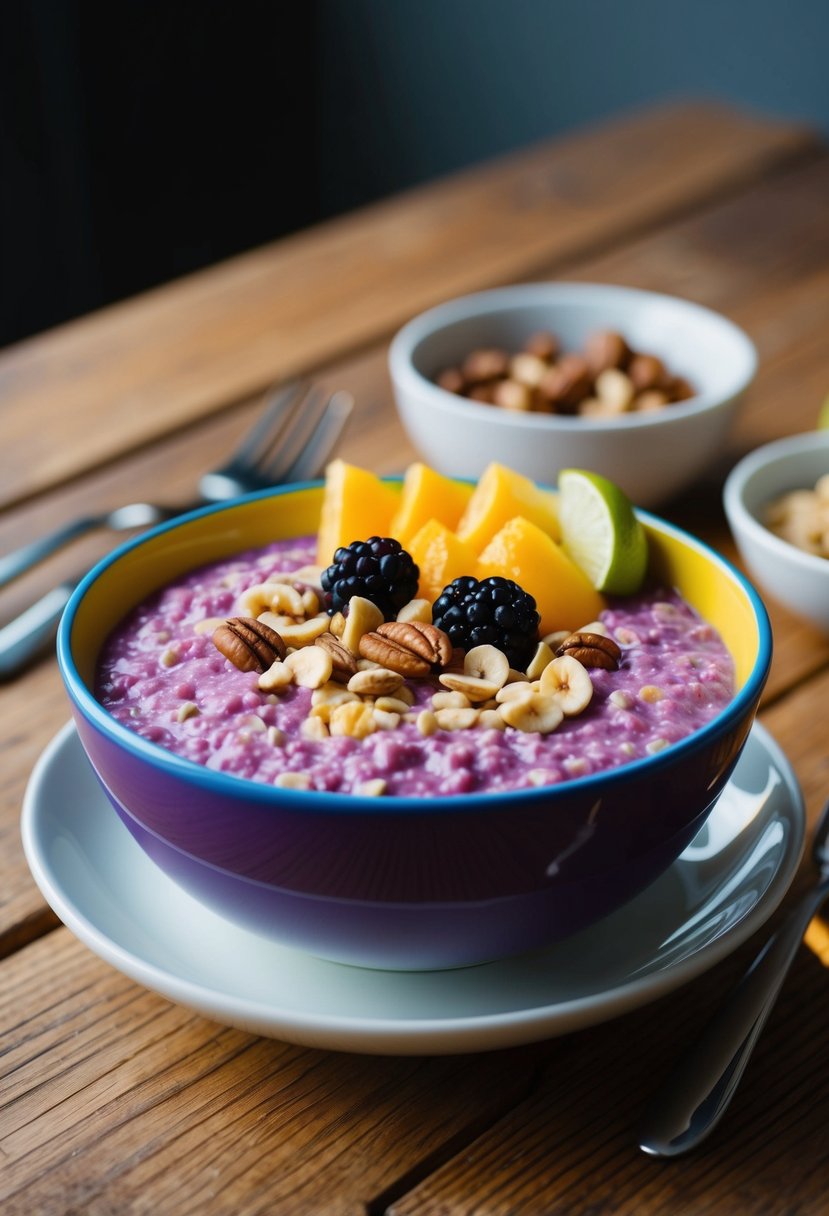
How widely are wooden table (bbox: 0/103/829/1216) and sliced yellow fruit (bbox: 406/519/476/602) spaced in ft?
1.23

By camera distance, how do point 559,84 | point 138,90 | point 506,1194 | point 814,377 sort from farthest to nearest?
point 559,84 < point 138,90 < point 814,377 < point 506,1194

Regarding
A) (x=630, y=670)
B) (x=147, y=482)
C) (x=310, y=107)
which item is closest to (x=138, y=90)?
(x=310, y=107)

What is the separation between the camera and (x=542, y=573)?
1.13 meters

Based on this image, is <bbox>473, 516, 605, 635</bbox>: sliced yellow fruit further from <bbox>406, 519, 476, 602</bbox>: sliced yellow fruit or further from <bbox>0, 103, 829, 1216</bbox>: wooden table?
<bbox>0, 103, 829, 1216</bbox>: wooden table

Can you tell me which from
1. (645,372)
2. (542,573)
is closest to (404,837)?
(542,573)

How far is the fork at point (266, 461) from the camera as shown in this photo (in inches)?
61.5

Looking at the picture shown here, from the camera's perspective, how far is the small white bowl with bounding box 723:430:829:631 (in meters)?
1.40

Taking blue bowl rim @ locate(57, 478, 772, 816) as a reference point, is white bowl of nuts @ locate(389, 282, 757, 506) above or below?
below

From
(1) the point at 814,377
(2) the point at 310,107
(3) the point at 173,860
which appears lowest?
(2) the point at 310,107

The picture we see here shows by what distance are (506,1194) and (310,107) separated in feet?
14.6

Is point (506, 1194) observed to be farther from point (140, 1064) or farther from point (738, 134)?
point (738, 134)

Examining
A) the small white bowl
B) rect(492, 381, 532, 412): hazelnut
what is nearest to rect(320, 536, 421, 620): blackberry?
the small white bowl

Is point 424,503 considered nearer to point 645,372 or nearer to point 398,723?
point 398,723

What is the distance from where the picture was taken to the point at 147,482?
174cm
